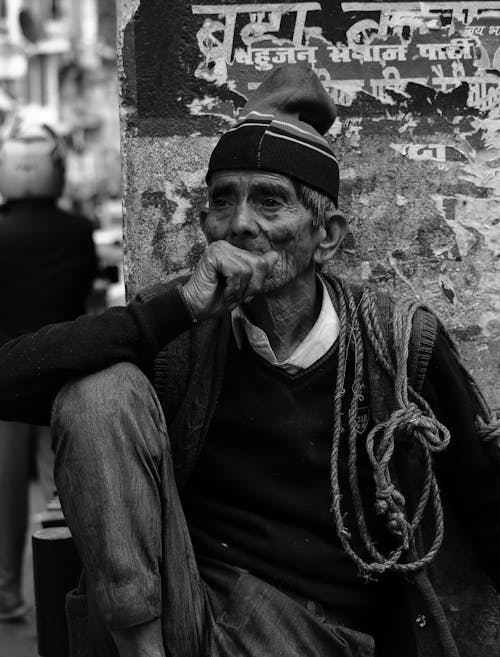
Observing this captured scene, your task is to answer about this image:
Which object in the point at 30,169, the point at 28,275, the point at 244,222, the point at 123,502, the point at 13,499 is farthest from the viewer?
the point at 30,169

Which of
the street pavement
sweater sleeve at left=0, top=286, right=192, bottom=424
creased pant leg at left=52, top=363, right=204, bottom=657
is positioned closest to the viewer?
creased pant leg at left=52, top=363, right=204, bottom=657

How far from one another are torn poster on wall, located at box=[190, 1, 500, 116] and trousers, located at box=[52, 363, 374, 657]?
103cm

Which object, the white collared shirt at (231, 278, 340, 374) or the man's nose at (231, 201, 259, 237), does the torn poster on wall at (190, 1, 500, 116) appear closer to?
the man's nose at (231, 201, 259, 237)

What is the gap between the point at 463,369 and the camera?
268 centimetres

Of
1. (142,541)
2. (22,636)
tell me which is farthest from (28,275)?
(142,541)

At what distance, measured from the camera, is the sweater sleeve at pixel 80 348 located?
2.29m

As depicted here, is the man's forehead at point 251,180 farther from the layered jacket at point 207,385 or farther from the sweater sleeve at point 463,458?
the sweater sleeve at point 463,458

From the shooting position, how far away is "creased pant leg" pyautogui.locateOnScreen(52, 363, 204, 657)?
218cm

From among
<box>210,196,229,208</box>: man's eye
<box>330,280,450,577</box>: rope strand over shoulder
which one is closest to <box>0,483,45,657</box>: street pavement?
<box>330,280,450,577</box>: rope strand over shoulder

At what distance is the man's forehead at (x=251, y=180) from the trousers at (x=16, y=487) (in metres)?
2.46

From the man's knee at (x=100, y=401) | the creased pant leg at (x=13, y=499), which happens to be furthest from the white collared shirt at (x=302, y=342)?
the creased pant leg at (x=13, y=499)

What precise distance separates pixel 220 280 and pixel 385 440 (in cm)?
52

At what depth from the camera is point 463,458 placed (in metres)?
2.64

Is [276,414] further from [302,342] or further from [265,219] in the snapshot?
[265,219]
